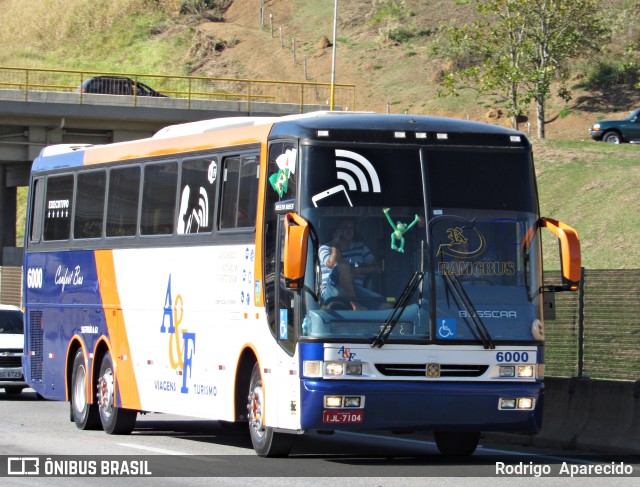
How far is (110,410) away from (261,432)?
431 centimetres

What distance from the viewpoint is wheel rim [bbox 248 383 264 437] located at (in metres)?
14.3

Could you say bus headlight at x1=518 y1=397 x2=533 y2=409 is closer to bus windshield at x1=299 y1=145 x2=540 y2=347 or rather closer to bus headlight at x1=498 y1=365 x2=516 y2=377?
bus headlight at x1=498 y1=365 x2=516 y2=377

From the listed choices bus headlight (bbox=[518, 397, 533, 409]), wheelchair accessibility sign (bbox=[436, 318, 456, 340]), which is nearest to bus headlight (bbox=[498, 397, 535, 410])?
bus headlight (bbox=[518, 397, 533, 409])

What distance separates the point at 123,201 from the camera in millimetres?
18188

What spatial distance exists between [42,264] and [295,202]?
843 cm

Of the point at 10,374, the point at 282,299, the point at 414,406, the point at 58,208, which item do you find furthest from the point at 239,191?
the point at 10,374

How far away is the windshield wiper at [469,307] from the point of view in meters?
13.4

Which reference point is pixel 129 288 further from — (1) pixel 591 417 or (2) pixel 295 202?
(1) pixel 591 417

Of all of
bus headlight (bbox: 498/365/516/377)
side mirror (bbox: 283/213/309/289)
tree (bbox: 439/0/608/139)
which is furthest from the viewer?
tree (bbox: 439/0/608/139)

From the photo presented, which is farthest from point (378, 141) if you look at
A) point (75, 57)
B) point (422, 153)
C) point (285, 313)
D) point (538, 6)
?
point (75, 57)

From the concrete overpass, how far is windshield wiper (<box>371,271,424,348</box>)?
36.2 metres

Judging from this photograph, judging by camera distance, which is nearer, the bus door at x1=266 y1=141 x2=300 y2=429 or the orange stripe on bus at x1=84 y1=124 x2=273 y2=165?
the bus door at x1=266 y1=141 x2=300 y2=429

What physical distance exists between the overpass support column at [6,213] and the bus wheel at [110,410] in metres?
36.6

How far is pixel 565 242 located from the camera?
43.3ft
